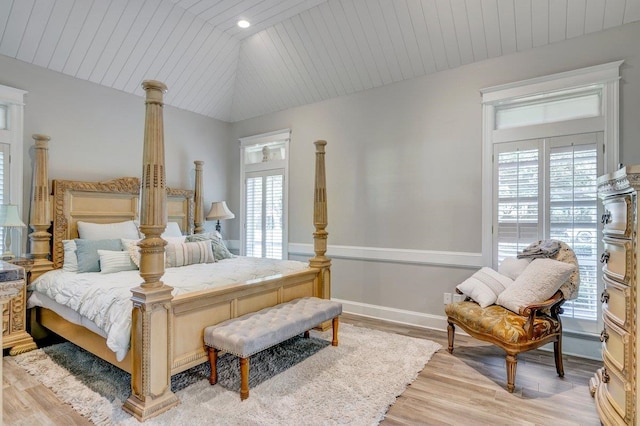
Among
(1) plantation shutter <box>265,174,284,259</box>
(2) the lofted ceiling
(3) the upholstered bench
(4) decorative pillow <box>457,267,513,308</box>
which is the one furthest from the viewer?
(1) plantation shutter <box>265,174,284,259</box>

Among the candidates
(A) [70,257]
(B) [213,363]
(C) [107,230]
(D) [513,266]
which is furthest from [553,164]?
(A) [70,257]

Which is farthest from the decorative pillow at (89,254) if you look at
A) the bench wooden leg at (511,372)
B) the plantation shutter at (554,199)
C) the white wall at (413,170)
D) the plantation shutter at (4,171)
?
the plantation shutter at (554,199)

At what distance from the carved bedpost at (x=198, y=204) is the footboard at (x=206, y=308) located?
2.41m

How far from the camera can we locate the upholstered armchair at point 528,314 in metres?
2.62

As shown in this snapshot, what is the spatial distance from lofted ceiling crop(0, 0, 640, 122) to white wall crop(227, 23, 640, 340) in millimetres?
195

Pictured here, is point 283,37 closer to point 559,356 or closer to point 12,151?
point 12,151

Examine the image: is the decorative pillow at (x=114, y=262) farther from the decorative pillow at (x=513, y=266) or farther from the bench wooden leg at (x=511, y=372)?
the decorative pillow at (x=513, y=266)

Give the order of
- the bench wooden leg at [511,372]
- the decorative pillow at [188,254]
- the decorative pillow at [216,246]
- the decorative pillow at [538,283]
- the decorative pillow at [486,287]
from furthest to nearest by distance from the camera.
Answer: the decorative pillow at [216,246] → the decorative pillow at [188,254] → the decorative pillow at [486,287] → the decorative pillow at [538,283] → the bench wooden leg at [511,372]

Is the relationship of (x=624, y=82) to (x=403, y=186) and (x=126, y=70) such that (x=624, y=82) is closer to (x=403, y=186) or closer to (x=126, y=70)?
(x=403, y=186)

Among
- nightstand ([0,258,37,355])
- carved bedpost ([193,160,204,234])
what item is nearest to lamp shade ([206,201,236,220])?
carved bedpost ([193,160,204,234])

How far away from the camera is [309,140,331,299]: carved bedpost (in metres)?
3.91

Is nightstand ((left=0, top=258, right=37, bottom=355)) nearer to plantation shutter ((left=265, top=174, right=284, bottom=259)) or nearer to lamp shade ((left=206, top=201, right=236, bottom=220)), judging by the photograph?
lamp shade ((left=206, top=201, right=236, bottom=220))

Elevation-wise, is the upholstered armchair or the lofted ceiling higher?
the lofted ceiling

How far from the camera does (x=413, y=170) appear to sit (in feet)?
13.9
